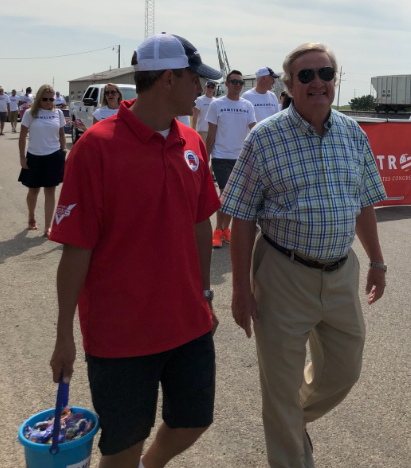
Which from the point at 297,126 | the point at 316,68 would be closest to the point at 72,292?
the point at 297,126

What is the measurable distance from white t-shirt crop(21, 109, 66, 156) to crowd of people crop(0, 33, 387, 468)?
567 centimetres

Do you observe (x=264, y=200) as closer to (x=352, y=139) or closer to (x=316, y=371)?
(x=352, y=139)

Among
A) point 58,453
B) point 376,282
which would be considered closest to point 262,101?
point 376,282

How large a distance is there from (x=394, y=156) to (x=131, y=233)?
29.2 feet

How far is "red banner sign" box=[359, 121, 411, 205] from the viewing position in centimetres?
1027

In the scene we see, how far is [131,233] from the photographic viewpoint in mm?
2283

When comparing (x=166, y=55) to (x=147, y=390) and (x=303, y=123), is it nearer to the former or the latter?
(x=303, y=123)

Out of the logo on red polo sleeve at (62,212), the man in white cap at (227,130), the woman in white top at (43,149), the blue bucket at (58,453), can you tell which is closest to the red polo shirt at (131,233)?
the logo on red polo sleeve at (62,212)

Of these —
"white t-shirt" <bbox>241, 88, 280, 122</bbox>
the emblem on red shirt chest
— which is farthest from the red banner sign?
the emblem on red shirt chest

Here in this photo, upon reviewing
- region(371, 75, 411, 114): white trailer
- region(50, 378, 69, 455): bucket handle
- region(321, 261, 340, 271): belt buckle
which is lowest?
region(50, 378, 69, 455): bucket handle

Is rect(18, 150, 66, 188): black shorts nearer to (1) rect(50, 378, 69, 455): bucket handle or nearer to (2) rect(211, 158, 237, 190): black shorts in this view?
(2) rect(211, 158, 237, 190): black shorts

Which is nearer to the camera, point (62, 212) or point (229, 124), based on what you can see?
point (62, 212)

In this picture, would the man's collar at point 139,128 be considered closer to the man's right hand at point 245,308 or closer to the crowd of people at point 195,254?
the crowd of people at point 195,254

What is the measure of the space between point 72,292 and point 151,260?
315 millimetres
